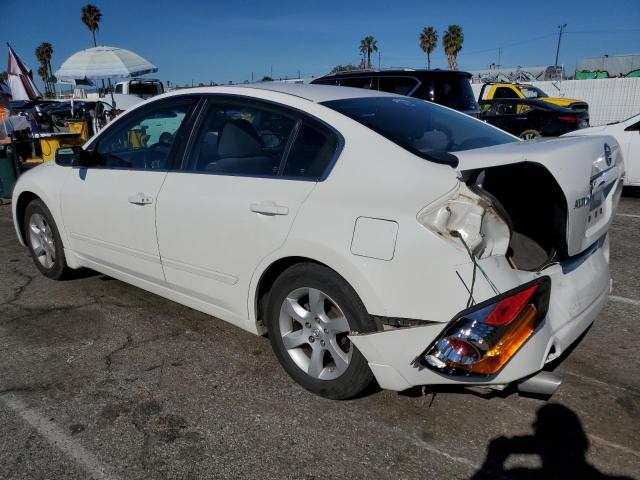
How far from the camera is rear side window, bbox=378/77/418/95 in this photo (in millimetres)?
8508

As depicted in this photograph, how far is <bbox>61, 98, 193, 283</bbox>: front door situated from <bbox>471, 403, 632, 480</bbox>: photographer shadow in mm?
2265

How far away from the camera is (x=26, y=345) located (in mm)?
3494

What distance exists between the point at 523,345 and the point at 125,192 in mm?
2663

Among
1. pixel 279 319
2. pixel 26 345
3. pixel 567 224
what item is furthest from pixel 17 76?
pixel 567 224

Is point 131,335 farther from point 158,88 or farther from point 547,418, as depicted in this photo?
point 158,88

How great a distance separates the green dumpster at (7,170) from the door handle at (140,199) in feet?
20.5

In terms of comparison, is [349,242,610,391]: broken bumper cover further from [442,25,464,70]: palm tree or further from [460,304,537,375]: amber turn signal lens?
[442,25,464,70]: palm tree

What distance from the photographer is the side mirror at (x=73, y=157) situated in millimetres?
3965

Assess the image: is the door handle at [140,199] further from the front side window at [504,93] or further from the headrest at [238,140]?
the front side window at [504,93]

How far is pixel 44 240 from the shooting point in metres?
4.62

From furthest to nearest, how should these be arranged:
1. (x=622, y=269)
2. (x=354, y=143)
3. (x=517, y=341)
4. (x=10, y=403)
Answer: (x=622, y=269)
(x=10, y=403)
(x=354, y=143)
(x=517, y=341)

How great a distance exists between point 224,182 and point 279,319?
0.84 m

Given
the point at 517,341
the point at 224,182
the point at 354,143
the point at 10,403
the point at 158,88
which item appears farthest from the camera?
the point at 158,88

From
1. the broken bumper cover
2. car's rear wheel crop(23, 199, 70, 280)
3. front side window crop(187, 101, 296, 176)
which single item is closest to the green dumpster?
car's rear wheel crop(23, 199, 70, 280)
